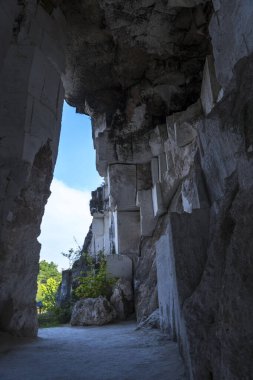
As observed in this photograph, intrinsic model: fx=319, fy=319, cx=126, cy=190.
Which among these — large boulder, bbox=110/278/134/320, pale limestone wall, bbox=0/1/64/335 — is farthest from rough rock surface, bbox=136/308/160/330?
large boulder, bbox=110/278/134/320

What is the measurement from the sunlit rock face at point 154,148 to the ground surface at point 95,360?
0.23 meters

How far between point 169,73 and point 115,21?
7.11ft

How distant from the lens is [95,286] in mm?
8039

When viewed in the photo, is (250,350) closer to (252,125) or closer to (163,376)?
A: (163,376)

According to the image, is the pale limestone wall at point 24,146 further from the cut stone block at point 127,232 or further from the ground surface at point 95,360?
the cut stone block at point 127,232

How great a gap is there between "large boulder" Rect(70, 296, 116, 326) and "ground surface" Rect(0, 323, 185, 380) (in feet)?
8.92

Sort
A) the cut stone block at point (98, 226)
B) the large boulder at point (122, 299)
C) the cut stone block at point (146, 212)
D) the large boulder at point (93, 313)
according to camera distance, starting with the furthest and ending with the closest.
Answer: the cut stone block at point (98, 226)
the cut stone block at point (146, 212)
the large boulder at point (122, 299)
the large boulder at point (93, 313)

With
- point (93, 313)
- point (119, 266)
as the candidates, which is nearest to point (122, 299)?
point (93, 313)

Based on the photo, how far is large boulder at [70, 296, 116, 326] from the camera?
6988 mm

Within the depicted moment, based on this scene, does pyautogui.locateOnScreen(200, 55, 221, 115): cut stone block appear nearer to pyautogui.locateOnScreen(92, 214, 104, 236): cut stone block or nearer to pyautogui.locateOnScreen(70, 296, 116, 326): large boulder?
pyautogui.locateOnScreen(70, 296, 116, 326): large boulder

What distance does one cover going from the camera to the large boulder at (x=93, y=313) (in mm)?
6988

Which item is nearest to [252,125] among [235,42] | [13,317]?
[235,42]

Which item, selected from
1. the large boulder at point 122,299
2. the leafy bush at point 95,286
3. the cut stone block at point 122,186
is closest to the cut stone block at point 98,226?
the cut stone block at point 122,186

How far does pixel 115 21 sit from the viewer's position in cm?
788
